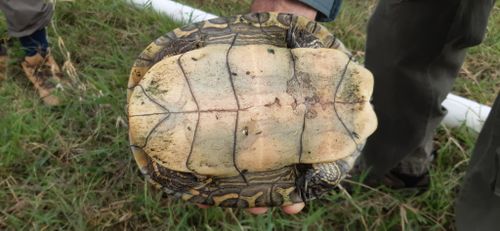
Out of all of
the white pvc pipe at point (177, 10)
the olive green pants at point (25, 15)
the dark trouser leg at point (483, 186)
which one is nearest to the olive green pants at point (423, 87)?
the dark trouser leg at point (483, 186)

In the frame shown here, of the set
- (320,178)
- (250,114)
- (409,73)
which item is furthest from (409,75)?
(250,114)

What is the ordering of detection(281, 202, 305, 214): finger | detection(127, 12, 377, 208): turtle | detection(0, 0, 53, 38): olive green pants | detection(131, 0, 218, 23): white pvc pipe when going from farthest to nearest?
detection(131, 0, 218, 23): white pvc pipe
detection(0, 0, 53, 38): olive green pants
detection(281, 202, 305, 214): finger
detection(127, 12, 377, 208): turtle

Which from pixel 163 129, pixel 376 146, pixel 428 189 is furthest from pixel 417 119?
pixel 163 129

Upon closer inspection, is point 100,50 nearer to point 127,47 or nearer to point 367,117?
point 127,47

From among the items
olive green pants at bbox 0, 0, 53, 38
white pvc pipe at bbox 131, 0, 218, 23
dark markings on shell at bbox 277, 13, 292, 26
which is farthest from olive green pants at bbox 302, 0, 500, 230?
olive green pants at bbox 0, 0, 53, 38

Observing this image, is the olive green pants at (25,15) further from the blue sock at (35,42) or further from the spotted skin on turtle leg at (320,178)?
the spotted skin on turtle leg at (320,178)

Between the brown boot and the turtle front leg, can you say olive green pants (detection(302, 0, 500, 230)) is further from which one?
the brown boot
